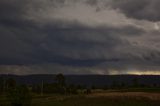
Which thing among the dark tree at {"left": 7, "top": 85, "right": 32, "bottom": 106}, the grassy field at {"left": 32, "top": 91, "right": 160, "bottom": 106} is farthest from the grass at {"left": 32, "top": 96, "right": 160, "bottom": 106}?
the dark tree at {"left": 7, "top": 85, "right": 32, "bottom": 106}

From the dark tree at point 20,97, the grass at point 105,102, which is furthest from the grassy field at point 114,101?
the dark tree at point 20,97

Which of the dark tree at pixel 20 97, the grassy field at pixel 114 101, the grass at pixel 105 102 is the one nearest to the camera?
the dark tree at pixel 20 97

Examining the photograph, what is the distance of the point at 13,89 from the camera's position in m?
58.6

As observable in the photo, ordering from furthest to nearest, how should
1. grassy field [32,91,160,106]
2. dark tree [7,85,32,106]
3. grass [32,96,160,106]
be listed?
grassy field [32,91,160,106]
grass [32,96,160,106]
dark tree [7,85,32,106]

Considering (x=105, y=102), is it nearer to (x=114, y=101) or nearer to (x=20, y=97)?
(x=114, y=101)

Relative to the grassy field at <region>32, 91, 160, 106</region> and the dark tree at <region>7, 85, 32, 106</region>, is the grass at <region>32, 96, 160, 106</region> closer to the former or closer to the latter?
the grassy field at <region>32, 91, 160, 106</region>

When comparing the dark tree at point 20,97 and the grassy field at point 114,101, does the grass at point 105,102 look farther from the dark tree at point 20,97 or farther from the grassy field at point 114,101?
the dark tree at point 20,97

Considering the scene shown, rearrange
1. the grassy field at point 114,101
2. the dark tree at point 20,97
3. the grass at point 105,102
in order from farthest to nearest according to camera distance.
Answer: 1. the grassy field at point 114,101
2. the grass at point 105,102
3. the dark tree at point 20,97

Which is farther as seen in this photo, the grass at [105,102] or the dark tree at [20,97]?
Result: the grass at [105,102]

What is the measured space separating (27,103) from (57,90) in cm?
8171

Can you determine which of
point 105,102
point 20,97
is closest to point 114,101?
point 105,102

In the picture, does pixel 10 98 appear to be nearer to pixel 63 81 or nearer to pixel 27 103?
pixel 27 103

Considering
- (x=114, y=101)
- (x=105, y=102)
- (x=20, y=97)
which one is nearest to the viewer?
(x=20, y=97)

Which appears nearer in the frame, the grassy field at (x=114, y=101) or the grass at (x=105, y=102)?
the grass at (x=105, y=102)
